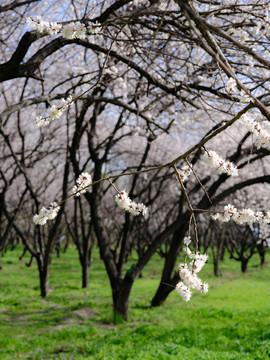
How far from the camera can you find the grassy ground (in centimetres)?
622

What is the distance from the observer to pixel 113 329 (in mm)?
8094

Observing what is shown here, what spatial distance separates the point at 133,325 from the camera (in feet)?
27.7

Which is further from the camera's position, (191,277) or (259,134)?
(191,277)

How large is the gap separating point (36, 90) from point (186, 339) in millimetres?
8419

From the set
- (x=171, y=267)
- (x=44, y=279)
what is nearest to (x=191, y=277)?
(x=171, y=267)

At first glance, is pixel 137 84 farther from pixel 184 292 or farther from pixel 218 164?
pixel 184 292

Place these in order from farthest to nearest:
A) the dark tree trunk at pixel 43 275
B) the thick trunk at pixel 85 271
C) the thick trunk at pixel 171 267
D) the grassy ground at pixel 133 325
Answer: the thick trunk at pixel 85 271, the dark tree trunk at pixel 43 275, the thick trunk at pixel 171 267, the grassy ground at pixel 133 325

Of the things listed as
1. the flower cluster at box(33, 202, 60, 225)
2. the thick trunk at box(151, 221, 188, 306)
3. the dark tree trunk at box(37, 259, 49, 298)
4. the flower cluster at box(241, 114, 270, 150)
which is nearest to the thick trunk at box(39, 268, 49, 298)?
the dark tree trunk at box(37, 259, 49, 298)

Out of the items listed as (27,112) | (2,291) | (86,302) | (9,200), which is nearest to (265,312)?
(86,302)

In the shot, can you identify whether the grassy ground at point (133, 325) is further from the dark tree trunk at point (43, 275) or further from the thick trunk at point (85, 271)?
the thick trunk at point (85, 271)

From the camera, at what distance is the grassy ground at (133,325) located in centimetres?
622

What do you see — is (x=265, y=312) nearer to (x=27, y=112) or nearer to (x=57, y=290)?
(x=57, y=290)

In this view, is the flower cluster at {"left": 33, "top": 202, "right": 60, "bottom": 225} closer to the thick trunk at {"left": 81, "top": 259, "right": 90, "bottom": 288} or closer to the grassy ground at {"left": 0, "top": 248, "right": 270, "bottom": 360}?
the grassy ground at {"left": 0, "top": 248, "right": 270, "bottom": 360}

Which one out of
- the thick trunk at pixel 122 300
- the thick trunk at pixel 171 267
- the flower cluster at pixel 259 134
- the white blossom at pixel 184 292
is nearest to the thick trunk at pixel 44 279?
the thick trunk at pixel 122 300
